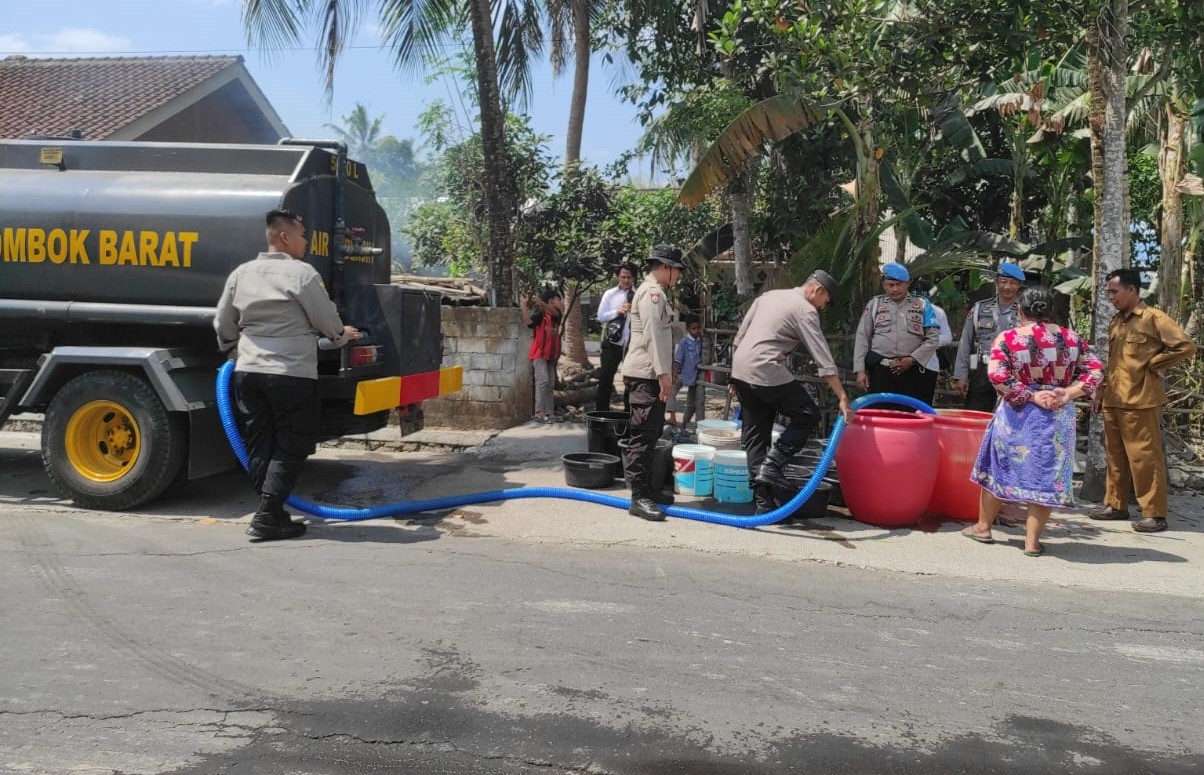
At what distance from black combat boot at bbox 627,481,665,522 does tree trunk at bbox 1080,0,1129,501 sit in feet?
12.1

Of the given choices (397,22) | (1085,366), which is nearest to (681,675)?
(1085,366)

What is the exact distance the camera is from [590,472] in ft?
24.2

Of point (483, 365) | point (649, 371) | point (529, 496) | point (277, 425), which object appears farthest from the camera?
point (483, 365)


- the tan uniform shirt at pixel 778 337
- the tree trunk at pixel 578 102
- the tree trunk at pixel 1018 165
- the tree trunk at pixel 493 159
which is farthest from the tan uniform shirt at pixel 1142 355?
the tree trunk at pixel 578 102

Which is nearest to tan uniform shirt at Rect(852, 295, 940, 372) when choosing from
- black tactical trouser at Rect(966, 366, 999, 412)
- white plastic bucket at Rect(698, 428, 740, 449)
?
black tactical trouser at Rect(966, 366, 999, 412)

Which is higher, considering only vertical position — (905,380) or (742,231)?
(742,231)

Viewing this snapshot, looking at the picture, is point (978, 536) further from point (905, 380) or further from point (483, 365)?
point (483, 365)

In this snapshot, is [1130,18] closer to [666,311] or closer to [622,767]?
[666,311]

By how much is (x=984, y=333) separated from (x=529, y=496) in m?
3.97

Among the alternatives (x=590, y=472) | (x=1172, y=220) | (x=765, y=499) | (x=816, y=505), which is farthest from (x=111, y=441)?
(x=1172, y=220)

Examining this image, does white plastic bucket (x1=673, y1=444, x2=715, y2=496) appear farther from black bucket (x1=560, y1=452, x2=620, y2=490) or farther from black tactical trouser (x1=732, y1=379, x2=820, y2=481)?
black bucket (x1=560, y1=452, x2=620, y2=490)

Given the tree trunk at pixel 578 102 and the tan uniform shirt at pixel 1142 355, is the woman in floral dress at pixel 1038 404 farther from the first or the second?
the tree trunk at pixel 578 102

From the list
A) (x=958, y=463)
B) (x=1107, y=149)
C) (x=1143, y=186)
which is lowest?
(x=958, y=463)

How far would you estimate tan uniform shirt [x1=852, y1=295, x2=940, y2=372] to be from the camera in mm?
7477
